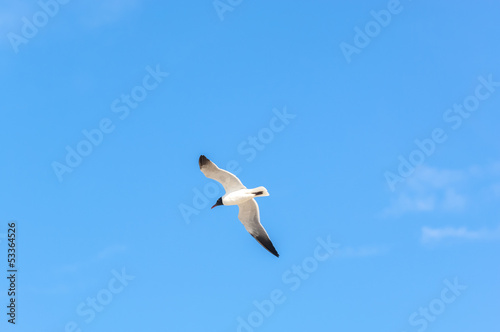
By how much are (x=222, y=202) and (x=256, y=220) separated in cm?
133

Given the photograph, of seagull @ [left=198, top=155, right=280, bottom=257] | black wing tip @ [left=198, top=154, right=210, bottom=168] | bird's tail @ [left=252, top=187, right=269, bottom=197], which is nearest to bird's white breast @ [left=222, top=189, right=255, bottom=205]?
seagull @ [left=198, top=155, right=280, bottom=257]

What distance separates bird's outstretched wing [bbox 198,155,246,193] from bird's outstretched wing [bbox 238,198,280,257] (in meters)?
0.99

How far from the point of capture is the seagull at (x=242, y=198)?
1444cm

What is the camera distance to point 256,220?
51.5 ft

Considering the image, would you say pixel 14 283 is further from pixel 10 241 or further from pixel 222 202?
pixel 222 202

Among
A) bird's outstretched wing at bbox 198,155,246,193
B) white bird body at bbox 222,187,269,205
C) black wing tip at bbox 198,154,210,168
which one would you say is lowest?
white bird body at bbox 222,187,269,205

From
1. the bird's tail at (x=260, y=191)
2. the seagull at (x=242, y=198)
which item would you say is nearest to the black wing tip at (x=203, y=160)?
the seagull at (x=242, y=198)

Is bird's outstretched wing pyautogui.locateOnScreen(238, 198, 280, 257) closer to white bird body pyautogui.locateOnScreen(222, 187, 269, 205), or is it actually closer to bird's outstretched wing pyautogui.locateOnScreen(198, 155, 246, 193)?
white bird body pyautogui.locateOnScreen(222, 187, 269, 205)

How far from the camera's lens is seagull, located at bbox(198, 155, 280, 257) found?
47.4 ft

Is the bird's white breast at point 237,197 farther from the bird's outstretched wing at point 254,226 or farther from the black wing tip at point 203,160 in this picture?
the black wing tip at point 203,160

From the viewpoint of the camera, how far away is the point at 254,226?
1586cm

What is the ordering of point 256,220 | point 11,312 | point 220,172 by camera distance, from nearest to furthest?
Result: 1. point 11,312
2. point 220,172
3. point 256,220

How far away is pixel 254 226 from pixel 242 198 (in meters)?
1.65

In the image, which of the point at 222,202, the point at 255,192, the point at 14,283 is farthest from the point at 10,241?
the point at 255,192
